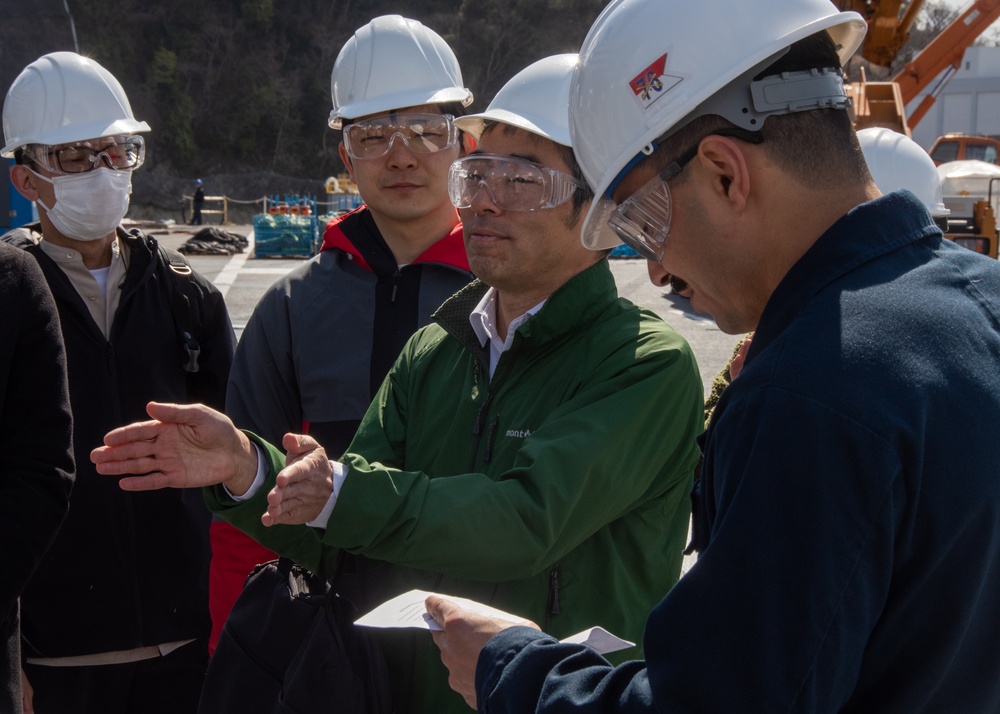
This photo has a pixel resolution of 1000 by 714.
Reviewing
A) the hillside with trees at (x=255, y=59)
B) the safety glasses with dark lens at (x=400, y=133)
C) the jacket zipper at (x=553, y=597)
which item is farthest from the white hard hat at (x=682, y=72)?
the hillside with trees at (x=255, y=59)

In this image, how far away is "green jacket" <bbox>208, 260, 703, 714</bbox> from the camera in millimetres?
2008

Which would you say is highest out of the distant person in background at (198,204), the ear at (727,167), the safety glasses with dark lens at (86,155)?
the ear at (727,167)

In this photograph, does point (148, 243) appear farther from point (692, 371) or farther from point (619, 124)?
point (619, 124)

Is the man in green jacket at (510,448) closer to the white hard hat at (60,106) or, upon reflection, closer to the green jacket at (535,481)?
the green jacket at (535,481)

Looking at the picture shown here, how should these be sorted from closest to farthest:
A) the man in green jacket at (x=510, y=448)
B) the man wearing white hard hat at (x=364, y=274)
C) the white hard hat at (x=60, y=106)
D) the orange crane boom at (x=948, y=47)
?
the man in green jacket at (x=510, y=448)
the man wearing white hard hat at (x=364, y=274)
the white hard hat at (x=60, y=106)
the orange crane boom at (x=948, y=47)

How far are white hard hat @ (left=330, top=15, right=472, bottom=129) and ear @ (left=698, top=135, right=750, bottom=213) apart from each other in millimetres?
2036

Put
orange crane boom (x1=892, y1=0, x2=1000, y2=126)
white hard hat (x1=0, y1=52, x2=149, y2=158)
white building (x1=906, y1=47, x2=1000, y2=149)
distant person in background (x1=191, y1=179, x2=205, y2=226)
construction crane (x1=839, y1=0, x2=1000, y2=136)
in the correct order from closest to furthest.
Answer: white hard hat (x1=0, y1=52, x2=149, y2=158) → construction crane (x1=839, y1=0, x2=1000, y2=136) → orange crane boom (x1=892, y1=0, x2=1000, y2=126) → distant person in background (x1=191, y1=179, x2=205, y2=226) → white building (x1=906, y1=47, x2=1000, y2=149)

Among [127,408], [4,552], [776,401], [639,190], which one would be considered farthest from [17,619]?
[776,401]

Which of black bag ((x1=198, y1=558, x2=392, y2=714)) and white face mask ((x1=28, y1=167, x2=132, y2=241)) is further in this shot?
white face mask ((x1=28, y1=167, x2=132, y2=241))

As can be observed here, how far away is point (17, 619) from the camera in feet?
8.22

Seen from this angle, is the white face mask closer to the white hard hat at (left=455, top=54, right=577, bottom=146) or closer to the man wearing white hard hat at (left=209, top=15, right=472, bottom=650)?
the man wearing white hard hat at (left=209, top=15, right=472, bottom=650)

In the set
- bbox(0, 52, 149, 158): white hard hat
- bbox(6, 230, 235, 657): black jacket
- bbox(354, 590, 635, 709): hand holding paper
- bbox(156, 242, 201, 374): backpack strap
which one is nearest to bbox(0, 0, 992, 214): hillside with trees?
bbox(0, 52, 149, 158): white hard hat

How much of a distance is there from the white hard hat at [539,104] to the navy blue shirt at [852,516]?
1403mm

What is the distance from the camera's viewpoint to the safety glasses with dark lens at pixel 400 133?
3.32 metres
